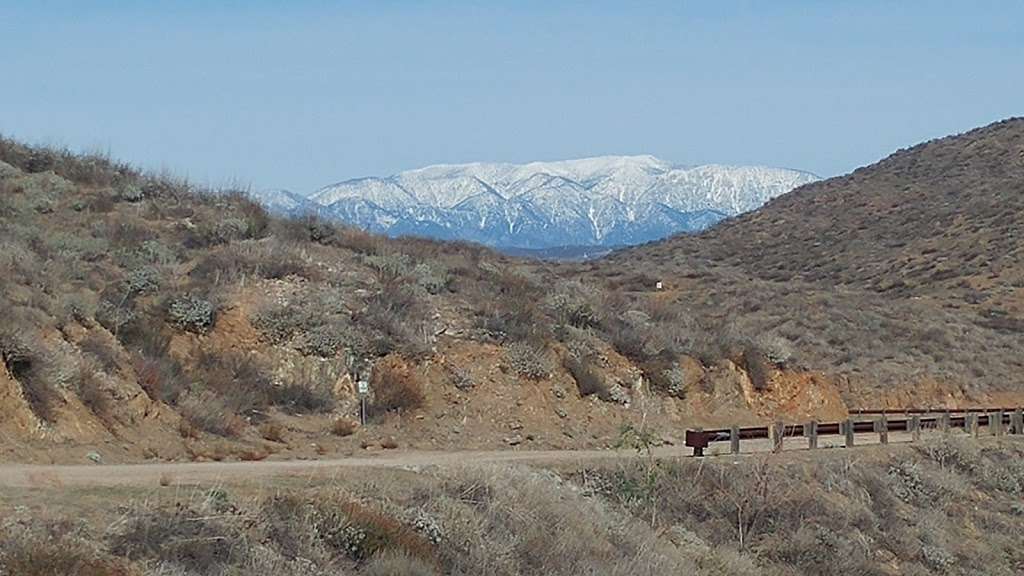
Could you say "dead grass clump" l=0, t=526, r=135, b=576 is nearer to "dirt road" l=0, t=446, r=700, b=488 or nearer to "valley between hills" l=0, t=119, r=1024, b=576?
"valley between hills" l=0, t=119, r=1024, b=576

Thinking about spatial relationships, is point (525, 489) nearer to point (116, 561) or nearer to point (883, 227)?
point (116, 561)

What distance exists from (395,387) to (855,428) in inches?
405

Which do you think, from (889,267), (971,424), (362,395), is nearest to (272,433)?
(362,395)

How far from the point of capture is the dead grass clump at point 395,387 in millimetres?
25609

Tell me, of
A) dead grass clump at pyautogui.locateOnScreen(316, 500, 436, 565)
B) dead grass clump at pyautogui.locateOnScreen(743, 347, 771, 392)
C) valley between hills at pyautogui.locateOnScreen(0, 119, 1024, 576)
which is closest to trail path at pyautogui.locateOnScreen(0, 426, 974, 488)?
valley between hills at pyautogui.locateOnScreen(0, 119, 1024, 576)

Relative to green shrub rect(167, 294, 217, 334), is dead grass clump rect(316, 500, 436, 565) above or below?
below

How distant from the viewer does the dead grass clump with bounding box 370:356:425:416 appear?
84.0 ft

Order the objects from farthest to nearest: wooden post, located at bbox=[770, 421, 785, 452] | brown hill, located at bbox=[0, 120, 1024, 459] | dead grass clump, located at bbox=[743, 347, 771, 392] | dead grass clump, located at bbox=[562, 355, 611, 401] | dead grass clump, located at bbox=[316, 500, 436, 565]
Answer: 1. dead grass clump, located at bbox=[743, 347, 771, 392]
2. dead grass clump, located at bbox=[562, 355, 611, 401]
3. wooden post, located at bbox=[770, 421, 785, 452]
4. brown hill, located at bbox=[0, 120, 1024, 459]
5. dead grass clump, located at bbox=[316, 500, 436, 565]

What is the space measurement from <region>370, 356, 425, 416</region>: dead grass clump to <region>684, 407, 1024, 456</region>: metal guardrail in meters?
5.49

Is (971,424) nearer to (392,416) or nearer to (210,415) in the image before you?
(392,416)

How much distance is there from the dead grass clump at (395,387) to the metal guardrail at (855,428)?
5.49m

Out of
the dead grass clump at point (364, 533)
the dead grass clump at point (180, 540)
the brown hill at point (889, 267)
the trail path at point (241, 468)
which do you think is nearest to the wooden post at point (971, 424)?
the brown hill at point (889, 267)

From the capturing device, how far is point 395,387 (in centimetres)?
2578

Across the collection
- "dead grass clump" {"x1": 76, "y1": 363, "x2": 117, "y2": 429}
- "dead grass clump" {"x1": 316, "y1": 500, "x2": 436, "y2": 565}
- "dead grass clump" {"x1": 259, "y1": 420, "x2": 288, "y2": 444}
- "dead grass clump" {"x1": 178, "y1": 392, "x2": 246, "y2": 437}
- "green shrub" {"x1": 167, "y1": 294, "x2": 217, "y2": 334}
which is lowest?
"dead grass clump" {"x1": 316, "y1": 500, "x2": 436, "y2": 565}
